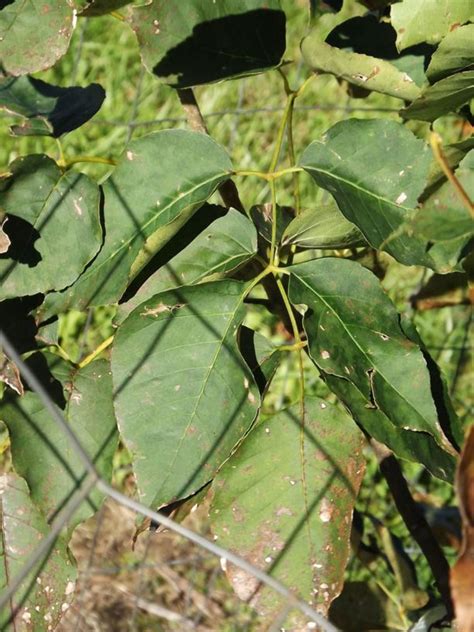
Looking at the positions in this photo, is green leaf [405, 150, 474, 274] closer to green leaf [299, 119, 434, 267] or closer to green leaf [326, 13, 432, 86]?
green leaf [299, 119, 434, 267]

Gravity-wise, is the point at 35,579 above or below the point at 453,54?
below

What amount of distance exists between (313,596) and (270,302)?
293 millimetres

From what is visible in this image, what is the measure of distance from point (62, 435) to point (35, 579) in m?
0.14

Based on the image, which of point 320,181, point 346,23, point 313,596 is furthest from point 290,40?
point 313,596

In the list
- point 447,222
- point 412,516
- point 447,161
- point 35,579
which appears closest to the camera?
point 447,222

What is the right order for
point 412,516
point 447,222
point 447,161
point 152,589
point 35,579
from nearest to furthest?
point 447,222
point 447,161
point 35,579
point 412,516
point 152,589

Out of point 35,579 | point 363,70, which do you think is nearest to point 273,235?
point 363,70

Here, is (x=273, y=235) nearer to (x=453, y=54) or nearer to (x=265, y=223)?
(x=265, y=223)

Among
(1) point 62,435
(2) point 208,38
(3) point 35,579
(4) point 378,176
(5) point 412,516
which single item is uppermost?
(2) point 208,38

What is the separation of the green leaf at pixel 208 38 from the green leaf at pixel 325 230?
13cm

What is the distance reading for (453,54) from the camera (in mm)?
689

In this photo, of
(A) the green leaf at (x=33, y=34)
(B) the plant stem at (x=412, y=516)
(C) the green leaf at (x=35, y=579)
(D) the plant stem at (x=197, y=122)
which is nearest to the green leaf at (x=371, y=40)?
(D) the plant stem at (x=197, y=122)

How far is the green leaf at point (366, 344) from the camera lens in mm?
688

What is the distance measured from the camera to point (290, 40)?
2.68 m
